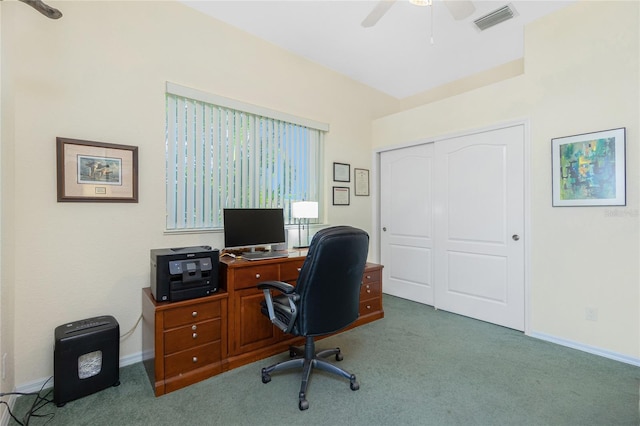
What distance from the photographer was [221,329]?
2.29 m

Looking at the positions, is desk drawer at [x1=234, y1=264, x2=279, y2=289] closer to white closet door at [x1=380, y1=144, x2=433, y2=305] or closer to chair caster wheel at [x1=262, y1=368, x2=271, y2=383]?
chair caster wheel at [x1=262, y1=368, x2=271, y2=383]

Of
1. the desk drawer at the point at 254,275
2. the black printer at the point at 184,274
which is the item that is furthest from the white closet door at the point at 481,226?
the black printer at the point at 184,274

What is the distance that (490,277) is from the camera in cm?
328

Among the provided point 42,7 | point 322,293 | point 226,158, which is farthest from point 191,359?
point 42,7

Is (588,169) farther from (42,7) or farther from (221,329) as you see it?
(42,7)

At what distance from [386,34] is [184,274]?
121 inches

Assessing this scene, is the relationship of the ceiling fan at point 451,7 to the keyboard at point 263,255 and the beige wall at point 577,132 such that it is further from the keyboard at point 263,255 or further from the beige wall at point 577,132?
the keyboard at point 263,255

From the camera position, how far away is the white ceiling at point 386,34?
273cm

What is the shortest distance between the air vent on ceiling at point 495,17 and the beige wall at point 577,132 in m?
0.37

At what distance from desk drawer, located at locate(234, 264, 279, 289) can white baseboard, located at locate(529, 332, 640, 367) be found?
8.69ft

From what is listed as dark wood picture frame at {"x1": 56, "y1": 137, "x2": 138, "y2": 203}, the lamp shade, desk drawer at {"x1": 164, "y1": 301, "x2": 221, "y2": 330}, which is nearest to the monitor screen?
the lamp shade

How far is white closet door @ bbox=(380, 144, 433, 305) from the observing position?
3895 mm

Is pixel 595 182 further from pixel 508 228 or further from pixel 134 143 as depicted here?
pixel 134 143

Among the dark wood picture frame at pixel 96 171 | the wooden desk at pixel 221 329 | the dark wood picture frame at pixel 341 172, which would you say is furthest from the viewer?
the dark wood picture frame at pixel 341 172
